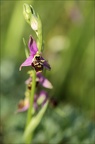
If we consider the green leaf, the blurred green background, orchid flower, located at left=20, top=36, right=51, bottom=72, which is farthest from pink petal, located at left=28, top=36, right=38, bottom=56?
the blurred green background

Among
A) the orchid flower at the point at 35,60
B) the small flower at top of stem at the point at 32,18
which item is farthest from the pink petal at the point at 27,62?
the small flower at top of stem at the point at 32,18

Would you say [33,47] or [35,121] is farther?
[35,121]

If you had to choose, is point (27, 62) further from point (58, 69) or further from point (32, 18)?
point (58, 69)

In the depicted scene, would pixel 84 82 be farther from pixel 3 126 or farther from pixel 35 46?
pixel 35 46

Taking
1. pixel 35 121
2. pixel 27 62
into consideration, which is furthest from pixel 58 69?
pixel 27 62

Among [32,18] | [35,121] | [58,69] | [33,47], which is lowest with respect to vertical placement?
[35,121]

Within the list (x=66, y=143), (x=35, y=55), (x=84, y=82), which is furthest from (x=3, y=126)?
(x=84, y=82)

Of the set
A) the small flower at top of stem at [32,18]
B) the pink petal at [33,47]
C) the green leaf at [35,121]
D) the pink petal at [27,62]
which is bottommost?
the green leaf at [35,121]

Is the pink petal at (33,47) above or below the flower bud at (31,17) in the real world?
below

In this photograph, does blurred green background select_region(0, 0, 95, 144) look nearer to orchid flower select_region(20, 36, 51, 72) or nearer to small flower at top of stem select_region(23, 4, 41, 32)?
orchid flower select_region(20, 36, 51, 72)

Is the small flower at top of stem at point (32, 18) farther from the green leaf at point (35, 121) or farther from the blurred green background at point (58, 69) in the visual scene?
the blurred green background at point (58, 69)
